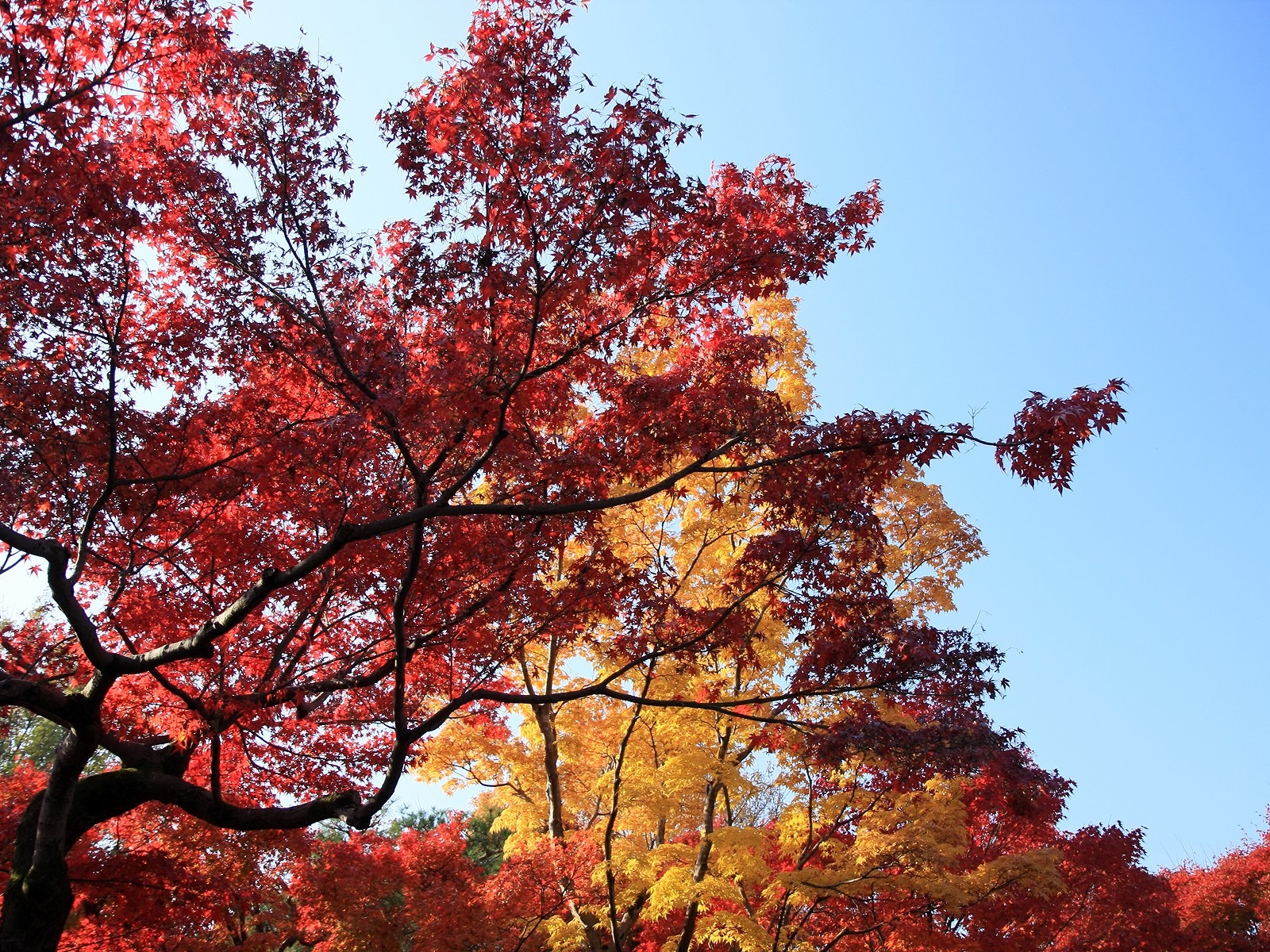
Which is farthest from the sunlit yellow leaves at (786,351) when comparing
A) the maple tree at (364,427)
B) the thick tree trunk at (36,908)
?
the thick tree trunk at (36,908)

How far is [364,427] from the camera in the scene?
6824 millimetres

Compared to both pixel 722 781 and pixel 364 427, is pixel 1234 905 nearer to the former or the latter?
pixel 722 781

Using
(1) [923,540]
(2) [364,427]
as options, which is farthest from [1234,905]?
(2) [364,427]

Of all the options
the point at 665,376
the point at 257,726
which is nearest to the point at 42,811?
the point at 257,726

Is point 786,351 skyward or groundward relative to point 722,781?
skyward

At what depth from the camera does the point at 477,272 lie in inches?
259

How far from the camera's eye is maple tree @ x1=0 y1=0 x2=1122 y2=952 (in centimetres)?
641

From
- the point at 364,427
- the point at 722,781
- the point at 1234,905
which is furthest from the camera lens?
the point at 1234,905

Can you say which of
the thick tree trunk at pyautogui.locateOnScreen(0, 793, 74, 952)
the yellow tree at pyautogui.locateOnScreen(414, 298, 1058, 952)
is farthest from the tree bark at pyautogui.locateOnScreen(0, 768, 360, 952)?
the yellow tree at pyautogui.locateOnScreen(414, 298, 1058, 952)

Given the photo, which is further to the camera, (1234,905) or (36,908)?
(1234,905)

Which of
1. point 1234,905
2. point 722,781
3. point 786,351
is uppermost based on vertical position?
point 786,351

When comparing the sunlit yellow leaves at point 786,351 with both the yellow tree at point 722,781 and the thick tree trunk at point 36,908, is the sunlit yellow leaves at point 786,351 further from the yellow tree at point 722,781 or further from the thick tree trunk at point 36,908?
the thick tree trunk at point 36,908

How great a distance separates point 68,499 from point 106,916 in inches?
172

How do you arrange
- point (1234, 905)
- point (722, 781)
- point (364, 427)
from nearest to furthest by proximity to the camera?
point (364, 427) → point (722, 781) → point (1234, 905)
